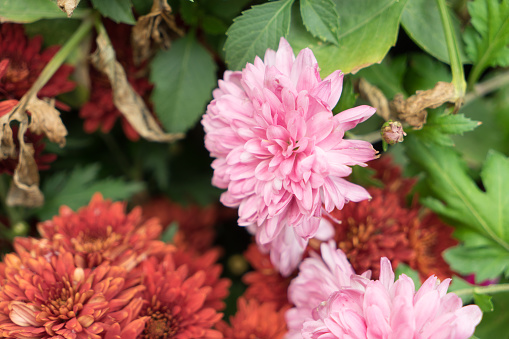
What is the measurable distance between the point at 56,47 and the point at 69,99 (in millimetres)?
111

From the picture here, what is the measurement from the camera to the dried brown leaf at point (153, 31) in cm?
60

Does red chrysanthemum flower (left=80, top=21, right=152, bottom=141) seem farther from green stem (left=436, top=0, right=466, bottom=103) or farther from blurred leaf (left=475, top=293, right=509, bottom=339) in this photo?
blurred leaf (left=475, top=293, right=509, bottom=339)

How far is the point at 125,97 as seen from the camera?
0.67 metres

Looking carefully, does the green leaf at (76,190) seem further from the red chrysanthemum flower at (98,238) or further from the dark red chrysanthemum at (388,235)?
the dark red chrysanthemum at (388,235)

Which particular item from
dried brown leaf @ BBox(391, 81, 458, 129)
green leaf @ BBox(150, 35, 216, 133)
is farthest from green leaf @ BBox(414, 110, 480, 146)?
green leaf @ BBox(150, 35, 216, 133)

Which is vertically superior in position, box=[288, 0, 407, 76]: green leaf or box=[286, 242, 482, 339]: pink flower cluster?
box=[288, 0, 407, 76]: green leaf

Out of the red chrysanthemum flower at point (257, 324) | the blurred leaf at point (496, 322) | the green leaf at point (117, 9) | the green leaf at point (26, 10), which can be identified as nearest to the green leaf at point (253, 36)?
the green leaf at point (117, 9)

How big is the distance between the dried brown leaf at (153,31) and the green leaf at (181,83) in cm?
2

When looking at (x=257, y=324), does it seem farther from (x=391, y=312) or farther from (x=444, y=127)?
(x=444, y=127)

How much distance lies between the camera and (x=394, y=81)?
70 cm

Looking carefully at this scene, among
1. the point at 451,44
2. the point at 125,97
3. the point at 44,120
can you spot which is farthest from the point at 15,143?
the point at 451,44

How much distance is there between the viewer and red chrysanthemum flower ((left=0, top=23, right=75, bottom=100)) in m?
0.62

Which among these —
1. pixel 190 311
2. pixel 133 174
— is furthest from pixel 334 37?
pixel 133 174

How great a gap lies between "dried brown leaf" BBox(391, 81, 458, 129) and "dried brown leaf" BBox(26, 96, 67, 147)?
0.48 meters
